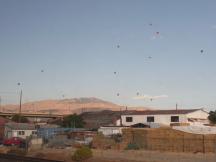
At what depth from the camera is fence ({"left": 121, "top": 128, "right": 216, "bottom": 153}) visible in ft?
140

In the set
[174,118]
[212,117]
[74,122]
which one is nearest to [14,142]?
[174,118]

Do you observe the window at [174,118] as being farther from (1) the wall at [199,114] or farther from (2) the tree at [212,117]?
(2) the tree at [212,117]

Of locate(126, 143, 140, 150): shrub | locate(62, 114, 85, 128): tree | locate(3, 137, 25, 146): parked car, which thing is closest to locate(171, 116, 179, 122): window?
locate(62, 114, 85, 128): tree

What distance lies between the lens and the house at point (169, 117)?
262 ft

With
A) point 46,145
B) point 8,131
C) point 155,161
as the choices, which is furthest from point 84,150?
point 8,131

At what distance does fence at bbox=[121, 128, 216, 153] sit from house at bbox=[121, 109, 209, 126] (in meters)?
29.8

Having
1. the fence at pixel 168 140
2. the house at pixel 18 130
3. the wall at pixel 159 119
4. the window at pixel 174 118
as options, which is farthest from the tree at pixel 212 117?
the fence at pixel 168 140

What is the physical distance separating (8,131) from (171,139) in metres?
30.8

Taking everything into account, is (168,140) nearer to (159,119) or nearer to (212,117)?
(159,119)

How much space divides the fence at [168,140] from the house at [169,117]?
2982 centimetres

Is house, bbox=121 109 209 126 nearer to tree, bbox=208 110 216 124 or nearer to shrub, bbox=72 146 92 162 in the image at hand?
tree, bbox=208 110 216 124

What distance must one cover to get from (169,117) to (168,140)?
3705 cm

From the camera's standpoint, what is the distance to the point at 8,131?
65.2 m

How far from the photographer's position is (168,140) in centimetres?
4559
